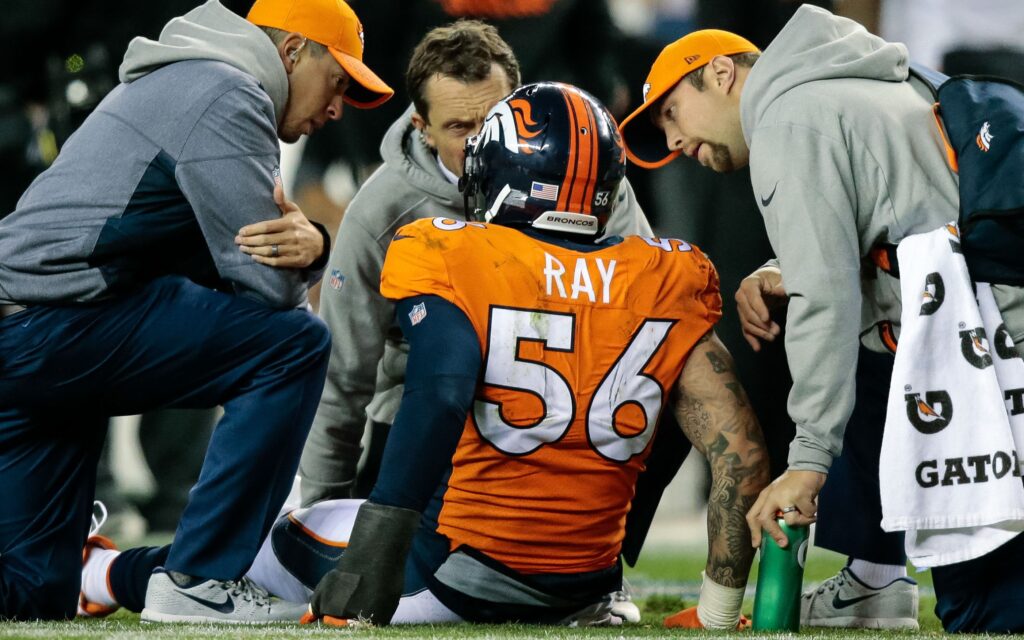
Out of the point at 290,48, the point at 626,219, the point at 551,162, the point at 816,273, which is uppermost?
the point at 290,48

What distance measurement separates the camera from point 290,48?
3664 millimetres

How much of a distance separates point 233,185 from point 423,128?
4.40 ft

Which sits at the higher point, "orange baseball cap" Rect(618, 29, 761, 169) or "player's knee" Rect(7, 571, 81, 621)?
"orange baseball cap" Rect(618, 29, 761, 169)

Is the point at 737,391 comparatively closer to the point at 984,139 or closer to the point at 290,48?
the point at 984,139

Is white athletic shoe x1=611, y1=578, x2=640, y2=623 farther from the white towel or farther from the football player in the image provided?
the white towel

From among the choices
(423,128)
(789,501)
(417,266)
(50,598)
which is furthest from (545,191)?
(50,598)

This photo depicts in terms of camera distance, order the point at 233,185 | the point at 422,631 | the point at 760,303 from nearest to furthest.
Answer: the point at 422,631 < the point at 233,185 < the point at 760,303

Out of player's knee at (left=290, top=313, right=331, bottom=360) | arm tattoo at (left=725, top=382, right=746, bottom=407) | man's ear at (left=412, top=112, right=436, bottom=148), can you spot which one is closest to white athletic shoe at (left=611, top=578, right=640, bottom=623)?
arm tattoo at (left=725, top=382, right=746, bottom=407)

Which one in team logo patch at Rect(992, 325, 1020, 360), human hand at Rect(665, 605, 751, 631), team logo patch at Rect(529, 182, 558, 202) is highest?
team logo patch at Rect(529, 182, 558, 202)

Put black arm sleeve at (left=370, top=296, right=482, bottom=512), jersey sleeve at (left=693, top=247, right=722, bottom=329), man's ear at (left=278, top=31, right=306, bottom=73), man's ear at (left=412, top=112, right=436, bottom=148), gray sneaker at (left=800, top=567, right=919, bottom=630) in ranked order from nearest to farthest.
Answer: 1. black arm sleeve at (left=370, top=296, right=482, bottom=512)
2. jersey sleeve at (left=693, top=247, right=722, bottom=329)
3. gray sneaker at (left=800, top=567, right=919, bottom=630)
4. man's ear at (left=278, top=31, right=306, bottom=73)
5. man's ear at (left=412, top=112, right=436, bottom=148)

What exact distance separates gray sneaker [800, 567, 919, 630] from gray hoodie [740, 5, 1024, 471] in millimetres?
739

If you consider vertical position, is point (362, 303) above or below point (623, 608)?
above

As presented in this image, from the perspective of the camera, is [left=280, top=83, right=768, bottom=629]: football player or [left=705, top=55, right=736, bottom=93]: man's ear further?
[left=705, top=55, right=736, bottom=93]: man's ear

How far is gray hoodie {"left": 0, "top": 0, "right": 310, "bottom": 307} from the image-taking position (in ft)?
10.4
